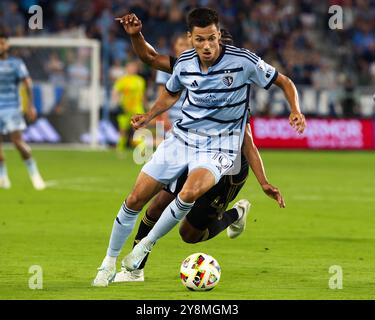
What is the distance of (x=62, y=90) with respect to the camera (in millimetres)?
26922

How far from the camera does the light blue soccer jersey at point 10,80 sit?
1681 cm

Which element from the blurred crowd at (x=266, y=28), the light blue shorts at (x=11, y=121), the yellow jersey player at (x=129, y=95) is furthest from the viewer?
the blurred crowd at (x=266, y=28)

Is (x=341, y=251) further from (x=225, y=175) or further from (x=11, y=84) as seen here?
(x=11, y=84)

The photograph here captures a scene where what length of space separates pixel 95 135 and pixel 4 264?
57.8ft

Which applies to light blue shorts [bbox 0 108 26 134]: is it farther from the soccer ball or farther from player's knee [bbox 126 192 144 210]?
the soccer ball

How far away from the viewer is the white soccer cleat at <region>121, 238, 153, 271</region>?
8242 millimetres

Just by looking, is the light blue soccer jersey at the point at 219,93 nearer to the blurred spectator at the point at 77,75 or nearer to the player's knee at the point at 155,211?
the player's knee at the point at 155,211

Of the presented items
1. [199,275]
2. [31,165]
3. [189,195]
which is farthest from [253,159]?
[31,165]

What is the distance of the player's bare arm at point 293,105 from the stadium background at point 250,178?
4.07 ft

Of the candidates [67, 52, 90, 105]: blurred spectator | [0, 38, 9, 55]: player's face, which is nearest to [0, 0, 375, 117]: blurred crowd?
[67, 52, 90, 105]: blurred spectator

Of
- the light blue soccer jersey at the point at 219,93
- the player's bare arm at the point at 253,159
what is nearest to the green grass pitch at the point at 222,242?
the player's bare arm at the point at 253,159

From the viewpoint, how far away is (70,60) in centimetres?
2769

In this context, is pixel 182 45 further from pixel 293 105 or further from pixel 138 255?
pixel 138 255
